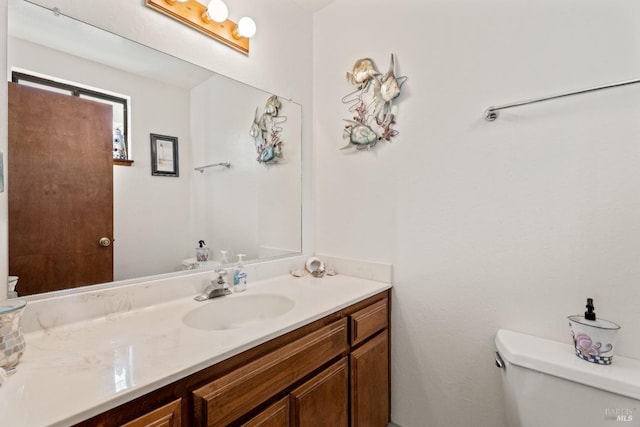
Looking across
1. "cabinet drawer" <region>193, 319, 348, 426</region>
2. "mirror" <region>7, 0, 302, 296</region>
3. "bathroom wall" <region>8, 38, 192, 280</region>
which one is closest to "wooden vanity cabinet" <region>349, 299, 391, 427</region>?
"cabinet drawer" <region>193, 319, 348, 426</region>

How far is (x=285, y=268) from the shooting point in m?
1.66

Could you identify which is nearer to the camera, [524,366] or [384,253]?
[524,366]

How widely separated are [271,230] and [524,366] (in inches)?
49.8

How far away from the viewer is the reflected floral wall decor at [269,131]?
5.21 ft

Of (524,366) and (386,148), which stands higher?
(386,148)

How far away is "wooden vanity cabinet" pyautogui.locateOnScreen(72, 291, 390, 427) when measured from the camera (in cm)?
67

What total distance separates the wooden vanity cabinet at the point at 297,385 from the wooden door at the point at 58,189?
599 mm

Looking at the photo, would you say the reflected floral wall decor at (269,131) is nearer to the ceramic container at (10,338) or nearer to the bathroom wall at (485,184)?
the bathroom wall at (485,184)

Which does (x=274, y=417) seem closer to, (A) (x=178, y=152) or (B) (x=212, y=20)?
(A) (x=178, y=152)

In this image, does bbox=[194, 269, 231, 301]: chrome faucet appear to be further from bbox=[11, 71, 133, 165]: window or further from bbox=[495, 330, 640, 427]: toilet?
bbox=[495, 330, 640, 427]: toilet

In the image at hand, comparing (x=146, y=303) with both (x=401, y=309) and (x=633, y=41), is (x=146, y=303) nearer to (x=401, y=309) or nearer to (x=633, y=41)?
(x=401, y=309)

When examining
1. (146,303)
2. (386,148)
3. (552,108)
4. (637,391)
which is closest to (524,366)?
(637,391)

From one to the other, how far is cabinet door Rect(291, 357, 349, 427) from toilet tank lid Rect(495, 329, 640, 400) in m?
0.63

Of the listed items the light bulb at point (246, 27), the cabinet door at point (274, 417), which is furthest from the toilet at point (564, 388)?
the light bulb at point (246, 27)
